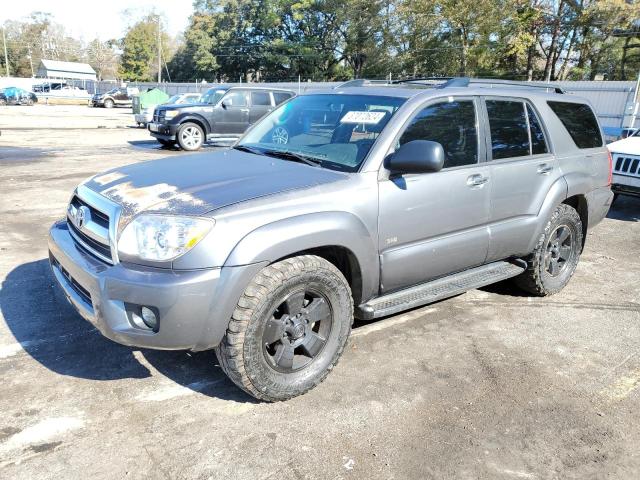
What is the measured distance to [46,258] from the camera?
538 centimetres

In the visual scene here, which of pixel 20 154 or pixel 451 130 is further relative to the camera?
pixel 20 154

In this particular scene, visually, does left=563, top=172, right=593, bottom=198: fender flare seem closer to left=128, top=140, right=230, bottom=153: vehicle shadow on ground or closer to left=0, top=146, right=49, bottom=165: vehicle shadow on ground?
left=0, top=146, right=49, bottom=165: vehicle shadow on ground

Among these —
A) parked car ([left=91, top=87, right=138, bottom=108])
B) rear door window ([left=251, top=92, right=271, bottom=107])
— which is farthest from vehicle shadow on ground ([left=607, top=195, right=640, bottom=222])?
parked car ([left=91, top=87, right=138, bottom=108])

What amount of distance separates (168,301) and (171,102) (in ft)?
56.8

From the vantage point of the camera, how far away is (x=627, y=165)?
25.3ft

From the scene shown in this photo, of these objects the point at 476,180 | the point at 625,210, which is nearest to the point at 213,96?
the point at 625,210

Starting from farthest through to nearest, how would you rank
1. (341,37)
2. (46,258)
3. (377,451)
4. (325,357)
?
(341,37) → (46,258) → (325,357) → (377,451)

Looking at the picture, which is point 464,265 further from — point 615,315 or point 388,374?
point 615,315

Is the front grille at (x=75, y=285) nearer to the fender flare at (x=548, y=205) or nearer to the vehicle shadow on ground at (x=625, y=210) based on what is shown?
the fender flare at (x=548, y=205)

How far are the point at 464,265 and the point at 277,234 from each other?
172cm

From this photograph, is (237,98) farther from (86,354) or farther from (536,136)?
(86,354)

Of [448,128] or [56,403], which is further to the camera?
[448,128]

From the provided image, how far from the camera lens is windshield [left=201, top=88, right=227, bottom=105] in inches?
610

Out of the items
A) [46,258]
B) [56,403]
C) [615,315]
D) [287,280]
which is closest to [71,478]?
[56,403]
